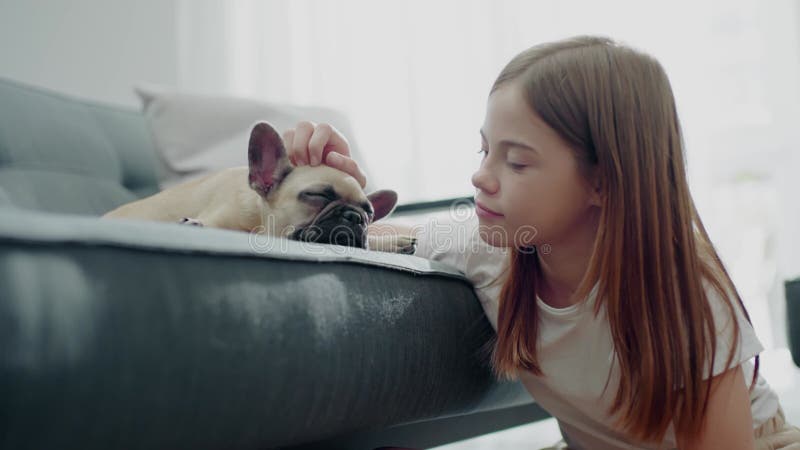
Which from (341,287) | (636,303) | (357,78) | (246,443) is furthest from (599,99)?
(357,78)

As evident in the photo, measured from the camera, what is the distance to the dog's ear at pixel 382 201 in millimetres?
1412

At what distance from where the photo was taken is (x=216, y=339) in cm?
56

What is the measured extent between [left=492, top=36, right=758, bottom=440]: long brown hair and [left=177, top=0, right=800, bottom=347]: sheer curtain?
1889mm

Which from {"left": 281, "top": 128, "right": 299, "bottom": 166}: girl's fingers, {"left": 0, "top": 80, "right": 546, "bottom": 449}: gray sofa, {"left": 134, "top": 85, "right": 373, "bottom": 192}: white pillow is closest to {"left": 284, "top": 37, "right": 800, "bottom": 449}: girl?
{"left": 0, "top": 80, "right": 546, "bottom": 449}: gray sofa

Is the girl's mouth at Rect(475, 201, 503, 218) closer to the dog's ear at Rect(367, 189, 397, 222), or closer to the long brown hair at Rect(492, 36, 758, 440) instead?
the long brown hair at Rect(492, 36, 758, 440)

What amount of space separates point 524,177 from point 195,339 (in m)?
0.43

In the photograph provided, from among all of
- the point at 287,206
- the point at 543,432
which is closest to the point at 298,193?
the point at 287,206

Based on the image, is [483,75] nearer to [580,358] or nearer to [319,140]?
[319,140]

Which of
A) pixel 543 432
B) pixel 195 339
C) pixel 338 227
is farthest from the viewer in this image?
pixel 543 432

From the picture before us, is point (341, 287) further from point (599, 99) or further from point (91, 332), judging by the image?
point (599, 99)

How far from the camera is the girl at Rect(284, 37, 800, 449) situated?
79cm

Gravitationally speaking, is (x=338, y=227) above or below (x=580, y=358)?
above

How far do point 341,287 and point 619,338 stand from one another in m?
0.35

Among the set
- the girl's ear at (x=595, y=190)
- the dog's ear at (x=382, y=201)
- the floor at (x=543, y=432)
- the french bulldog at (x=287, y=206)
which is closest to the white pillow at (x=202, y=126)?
the dog's ear at (x=382, y=201)
